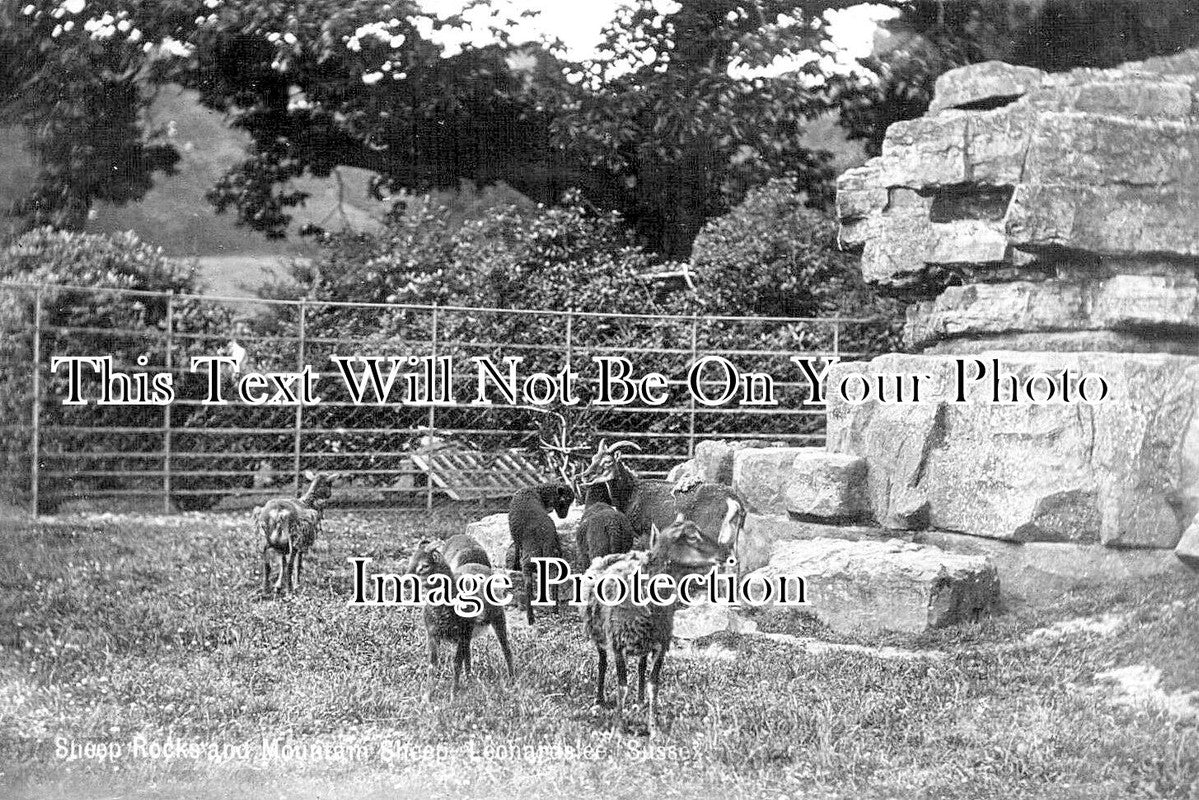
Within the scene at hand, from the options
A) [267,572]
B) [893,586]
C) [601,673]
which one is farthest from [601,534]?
[267,572]

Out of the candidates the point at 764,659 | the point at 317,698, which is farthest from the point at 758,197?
the point at 317,698

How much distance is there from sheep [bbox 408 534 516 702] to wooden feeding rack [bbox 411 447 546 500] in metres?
0.23

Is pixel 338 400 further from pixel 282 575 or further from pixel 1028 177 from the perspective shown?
pixel 1028 177

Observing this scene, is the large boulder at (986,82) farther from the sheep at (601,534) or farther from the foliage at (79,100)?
the foliage at (79,100)

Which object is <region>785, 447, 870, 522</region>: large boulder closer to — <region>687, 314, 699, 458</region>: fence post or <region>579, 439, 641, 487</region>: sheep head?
<region>687, 314, 699, 458</region>: fence post

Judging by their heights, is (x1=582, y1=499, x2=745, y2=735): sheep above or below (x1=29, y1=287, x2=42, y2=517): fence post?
below

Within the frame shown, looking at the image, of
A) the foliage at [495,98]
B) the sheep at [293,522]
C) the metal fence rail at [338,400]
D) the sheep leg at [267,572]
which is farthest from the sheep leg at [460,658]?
the foliage at [495,98]

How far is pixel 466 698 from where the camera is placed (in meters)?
4.97

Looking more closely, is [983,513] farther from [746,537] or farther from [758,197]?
[758,197]

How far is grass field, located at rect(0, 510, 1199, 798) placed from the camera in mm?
4793

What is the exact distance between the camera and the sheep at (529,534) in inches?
197

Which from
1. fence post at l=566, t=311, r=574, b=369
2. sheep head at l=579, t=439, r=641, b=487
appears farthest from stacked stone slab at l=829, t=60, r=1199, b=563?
fence post at l=566, t=311, r=574, b=369

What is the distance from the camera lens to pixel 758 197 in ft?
16.9

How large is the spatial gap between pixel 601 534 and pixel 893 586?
3.65 feet
